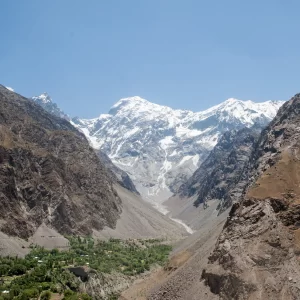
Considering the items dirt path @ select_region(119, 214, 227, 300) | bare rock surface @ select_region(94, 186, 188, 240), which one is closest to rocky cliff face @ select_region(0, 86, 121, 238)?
bare rock surface @ select_region(94, 186, 188, 240)

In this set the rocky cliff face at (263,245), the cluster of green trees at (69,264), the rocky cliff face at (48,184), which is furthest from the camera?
the rocky cliff face at (48,184)

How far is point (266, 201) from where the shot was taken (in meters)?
61.5

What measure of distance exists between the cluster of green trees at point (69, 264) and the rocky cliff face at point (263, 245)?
20.7 metres

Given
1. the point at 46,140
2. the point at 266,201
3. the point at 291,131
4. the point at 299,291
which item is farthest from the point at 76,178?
A: the point at 299,291

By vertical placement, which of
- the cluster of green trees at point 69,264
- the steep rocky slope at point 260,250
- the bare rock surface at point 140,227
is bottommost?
the cluster of green trees at point 69,264

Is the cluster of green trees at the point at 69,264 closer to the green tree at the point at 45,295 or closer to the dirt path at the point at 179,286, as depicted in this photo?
→ the green tree at the point at 45,295

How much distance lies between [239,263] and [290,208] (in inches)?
453

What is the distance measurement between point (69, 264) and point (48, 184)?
57.5 meters

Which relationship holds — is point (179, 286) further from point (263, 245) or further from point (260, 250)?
point (263, 245)

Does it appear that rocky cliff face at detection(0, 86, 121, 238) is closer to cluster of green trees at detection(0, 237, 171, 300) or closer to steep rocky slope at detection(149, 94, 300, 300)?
cluster of green trees at detection(0, 237, 171, 300)

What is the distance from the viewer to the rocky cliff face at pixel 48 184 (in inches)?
5012

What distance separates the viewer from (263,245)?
54.9m

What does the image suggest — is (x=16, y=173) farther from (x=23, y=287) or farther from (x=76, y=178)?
(x=23, y=287)

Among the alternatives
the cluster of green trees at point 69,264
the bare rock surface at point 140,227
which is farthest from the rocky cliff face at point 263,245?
the bare rock surface at point 140,227
